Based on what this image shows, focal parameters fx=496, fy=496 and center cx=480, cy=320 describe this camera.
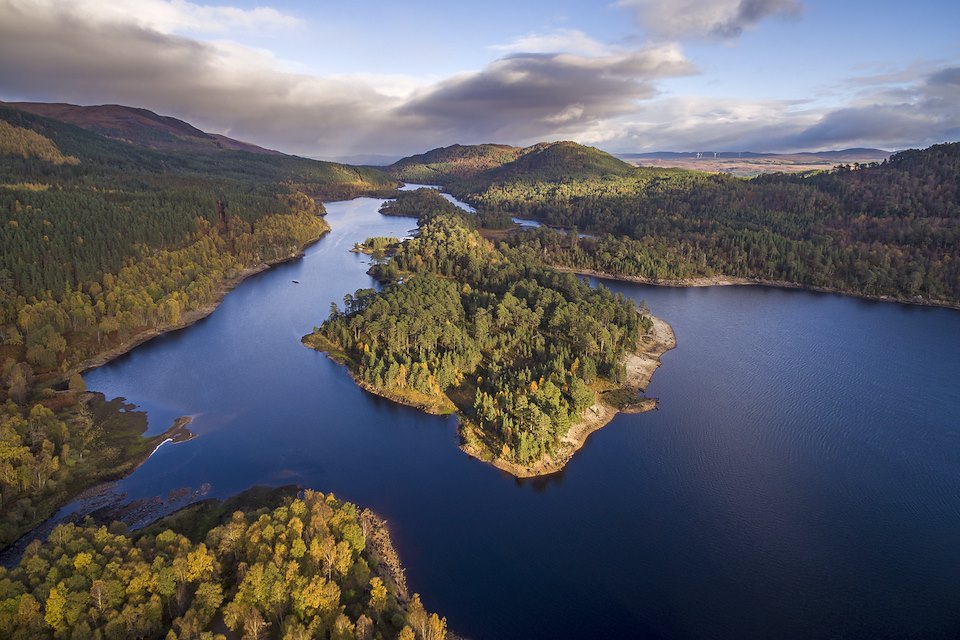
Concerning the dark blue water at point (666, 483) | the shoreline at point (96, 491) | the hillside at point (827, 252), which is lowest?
the dark blue water at point (666, 483)

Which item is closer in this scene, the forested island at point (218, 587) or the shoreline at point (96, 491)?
the forested island at point (218, 587)

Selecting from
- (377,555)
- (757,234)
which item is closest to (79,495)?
(377,555)

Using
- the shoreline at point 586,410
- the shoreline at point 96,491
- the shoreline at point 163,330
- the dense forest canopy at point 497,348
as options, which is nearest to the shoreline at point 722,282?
the shoreline at point 586,410

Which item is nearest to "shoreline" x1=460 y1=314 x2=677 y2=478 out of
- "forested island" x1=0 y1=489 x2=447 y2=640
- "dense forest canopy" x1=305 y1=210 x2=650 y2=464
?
"dense forest canopy" x1=305 y1=210 x2=650 y2=464

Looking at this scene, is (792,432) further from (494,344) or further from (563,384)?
(494,344)

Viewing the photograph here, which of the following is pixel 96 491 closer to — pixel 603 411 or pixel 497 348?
pixel 497 348

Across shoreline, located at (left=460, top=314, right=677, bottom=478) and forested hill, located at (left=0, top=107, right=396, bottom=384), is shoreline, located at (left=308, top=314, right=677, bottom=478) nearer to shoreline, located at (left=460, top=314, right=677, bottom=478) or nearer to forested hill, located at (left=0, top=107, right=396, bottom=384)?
shoreline, located at (left=460, top=314, right=677, bottom=478)

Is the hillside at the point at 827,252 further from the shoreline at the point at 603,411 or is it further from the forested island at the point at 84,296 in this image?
the forested island at the point at 84,296
